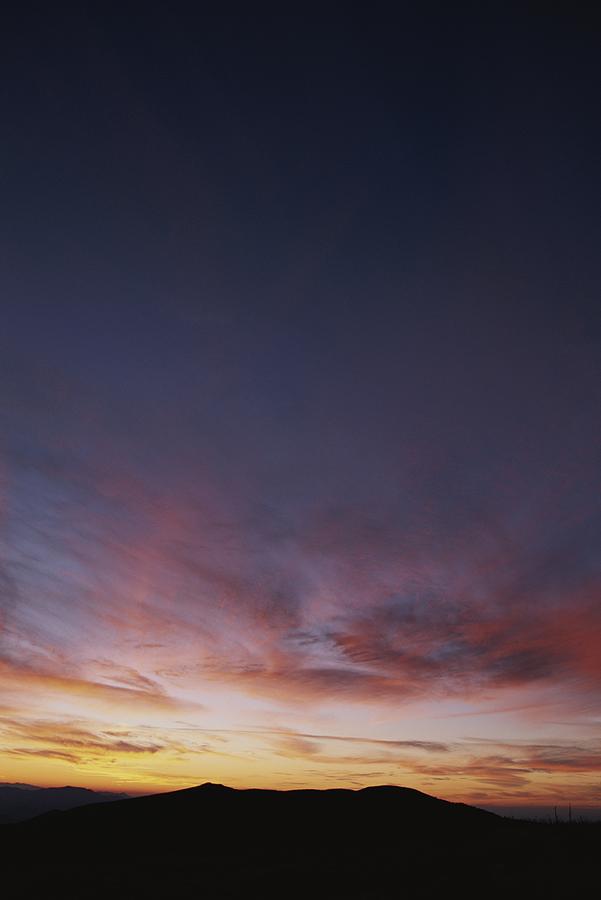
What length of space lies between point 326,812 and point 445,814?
656 centimetres

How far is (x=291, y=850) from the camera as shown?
2178 centimetres

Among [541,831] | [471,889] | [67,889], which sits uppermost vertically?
[541,831]

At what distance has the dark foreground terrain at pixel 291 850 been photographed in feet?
47.0

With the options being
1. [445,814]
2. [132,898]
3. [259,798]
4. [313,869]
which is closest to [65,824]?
[259,798]

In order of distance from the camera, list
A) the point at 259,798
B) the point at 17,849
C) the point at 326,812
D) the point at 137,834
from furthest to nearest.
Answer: the point at 259,798, the point at 326,812, the point at 137,834, the point at 17,849

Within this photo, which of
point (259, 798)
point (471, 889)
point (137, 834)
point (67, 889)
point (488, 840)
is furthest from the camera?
point (259, 798)

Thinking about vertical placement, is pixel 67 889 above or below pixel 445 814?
below

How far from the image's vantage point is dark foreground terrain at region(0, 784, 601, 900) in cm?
1434

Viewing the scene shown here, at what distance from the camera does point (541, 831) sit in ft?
60.2

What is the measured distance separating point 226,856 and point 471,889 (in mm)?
12350

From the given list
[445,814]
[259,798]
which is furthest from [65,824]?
[445,814]

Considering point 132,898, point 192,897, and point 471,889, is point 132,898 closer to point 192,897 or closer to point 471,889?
point 192,897

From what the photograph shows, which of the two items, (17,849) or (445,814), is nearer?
(17,849)

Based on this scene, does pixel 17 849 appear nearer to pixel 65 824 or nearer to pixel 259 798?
pixel 65 824
